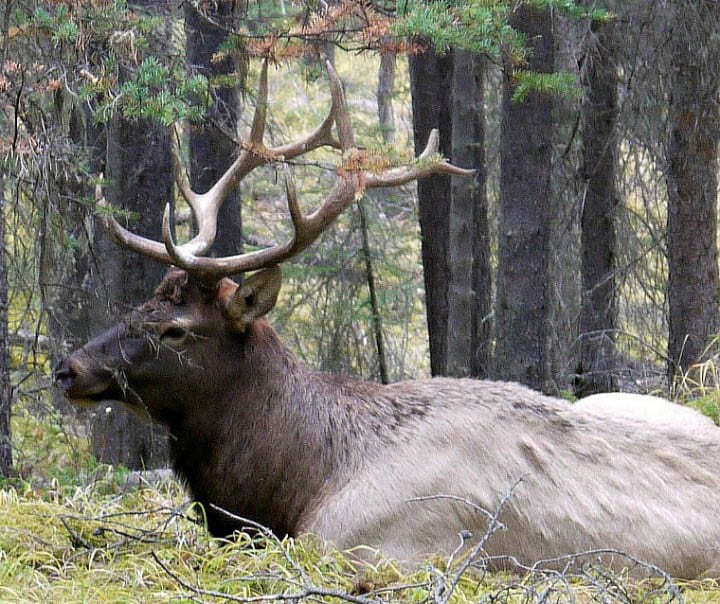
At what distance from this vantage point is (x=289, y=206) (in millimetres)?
5875

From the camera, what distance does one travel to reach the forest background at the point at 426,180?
6164 millimetres

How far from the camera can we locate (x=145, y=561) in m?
5.37

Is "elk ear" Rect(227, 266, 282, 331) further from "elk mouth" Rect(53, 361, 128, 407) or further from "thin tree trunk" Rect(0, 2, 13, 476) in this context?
"thin tree trunk" Rect(0, 2, 13, 476)

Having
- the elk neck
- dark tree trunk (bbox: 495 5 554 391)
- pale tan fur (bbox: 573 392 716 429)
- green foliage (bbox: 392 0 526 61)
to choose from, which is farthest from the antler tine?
dark tree trunk (bbox: 495 5 554 391)

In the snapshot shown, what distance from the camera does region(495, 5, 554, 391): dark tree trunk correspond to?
30.1 ft

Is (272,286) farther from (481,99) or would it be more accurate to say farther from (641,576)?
(481,99)

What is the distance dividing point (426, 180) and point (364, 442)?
6889mm

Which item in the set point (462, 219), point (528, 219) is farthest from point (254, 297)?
point (462, 219)

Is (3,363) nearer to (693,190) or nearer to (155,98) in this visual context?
(155,98)

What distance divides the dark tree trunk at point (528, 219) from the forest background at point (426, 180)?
0.02 meters

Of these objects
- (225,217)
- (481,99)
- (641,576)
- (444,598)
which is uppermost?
(481,99)

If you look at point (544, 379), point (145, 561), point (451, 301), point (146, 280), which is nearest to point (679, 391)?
point (544, 379)

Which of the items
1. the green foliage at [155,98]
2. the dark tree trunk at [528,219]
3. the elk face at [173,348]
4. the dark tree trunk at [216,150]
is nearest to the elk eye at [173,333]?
the elk face at [173,348]

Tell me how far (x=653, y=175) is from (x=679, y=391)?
11.5ft
